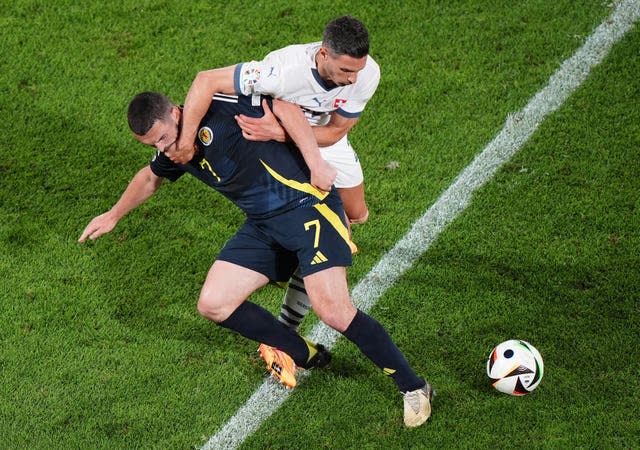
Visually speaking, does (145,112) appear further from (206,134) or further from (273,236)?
(273,236)

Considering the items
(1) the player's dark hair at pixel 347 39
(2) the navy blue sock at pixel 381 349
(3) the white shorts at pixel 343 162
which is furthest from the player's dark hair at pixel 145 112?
(2) the navy blue sock at pixel 381 349

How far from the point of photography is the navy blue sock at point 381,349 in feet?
18.5

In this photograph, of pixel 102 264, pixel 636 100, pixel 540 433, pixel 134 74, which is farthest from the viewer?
pixel 134 74

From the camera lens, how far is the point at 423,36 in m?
8.80

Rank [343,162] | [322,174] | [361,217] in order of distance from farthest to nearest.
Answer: [361,217] → [343,162] → [322,174]

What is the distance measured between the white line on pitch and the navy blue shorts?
747mm

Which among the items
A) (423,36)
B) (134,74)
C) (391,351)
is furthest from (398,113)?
(391,351)

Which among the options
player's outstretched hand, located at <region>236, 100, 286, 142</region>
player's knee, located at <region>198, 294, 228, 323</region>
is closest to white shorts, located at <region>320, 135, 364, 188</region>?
player's outstretched hand, located at <region>236, 100, 286, 142</region>

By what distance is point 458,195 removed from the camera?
293 inches

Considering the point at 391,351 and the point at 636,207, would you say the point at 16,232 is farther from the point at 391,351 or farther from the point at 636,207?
the point at 636,207

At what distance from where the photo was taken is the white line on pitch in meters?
6.03

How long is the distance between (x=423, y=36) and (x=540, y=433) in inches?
162

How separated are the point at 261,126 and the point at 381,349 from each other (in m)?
1.35

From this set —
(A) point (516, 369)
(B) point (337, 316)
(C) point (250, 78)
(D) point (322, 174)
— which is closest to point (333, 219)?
(D) point (322, 174)
